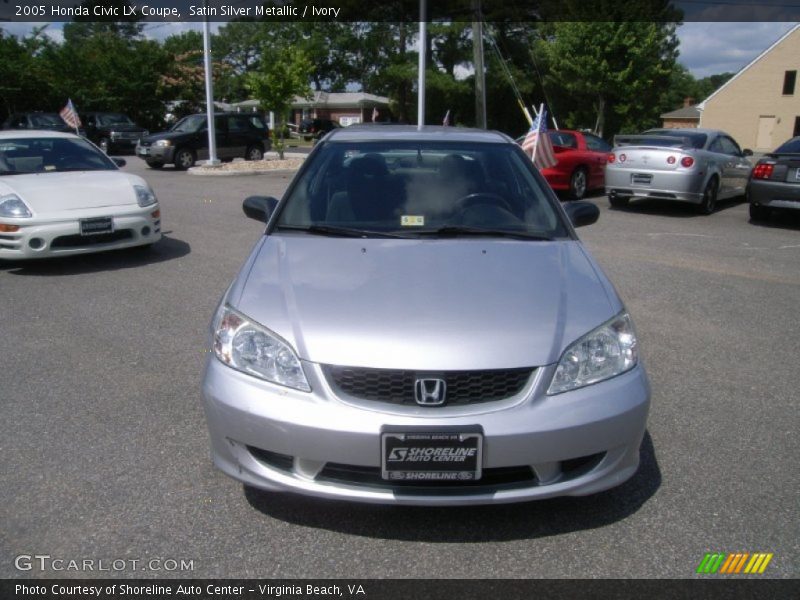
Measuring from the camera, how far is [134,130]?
27.9 m

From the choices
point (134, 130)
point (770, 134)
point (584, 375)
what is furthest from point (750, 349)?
point (770, 134)

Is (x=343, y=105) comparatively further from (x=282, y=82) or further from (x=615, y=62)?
(x=282, y=82)

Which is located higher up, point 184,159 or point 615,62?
point 615,62

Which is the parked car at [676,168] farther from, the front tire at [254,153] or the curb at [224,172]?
the front tire at [254,153]

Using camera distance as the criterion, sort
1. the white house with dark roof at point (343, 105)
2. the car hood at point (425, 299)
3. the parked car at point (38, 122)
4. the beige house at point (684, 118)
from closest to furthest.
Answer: the car hood at point (425, 299) < the parked car at point (38, 122) < the white house with dark roof at point (343, 105) < the beige house at point (684, 118)

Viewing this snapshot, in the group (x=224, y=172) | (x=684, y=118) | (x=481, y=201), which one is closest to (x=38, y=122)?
(x=224, y=172)

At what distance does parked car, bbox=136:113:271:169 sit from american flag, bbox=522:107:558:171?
11.8 meters

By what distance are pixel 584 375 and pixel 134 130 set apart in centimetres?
2858

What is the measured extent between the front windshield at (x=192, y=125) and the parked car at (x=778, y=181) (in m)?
16.2

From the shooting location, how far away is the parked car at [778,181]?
33.2 ft

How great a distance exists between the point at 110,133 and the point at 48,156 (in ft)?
69.4

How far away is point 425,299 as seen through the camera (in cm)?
288

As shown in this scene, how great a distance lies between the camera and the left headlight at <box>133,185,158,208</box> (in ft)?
25.1

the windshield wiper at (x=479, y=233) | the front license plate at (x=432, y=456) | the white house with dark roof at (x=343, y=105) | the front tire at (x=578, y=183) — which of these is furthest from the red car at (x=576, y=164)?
the white house with dark roof at (x=343, y=105)
